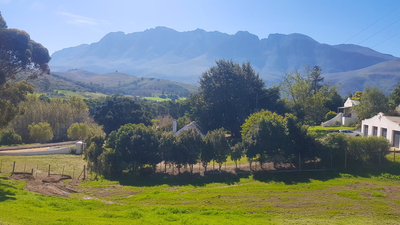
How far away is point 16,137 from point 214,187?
44107 millimetres

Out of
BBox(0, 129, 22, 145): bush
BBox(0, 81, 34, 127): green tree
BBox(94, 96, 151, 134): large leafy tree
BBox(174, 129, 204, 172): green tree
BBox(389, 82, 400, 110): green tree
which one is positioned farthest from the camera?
BBox(94, 96, 151, 134): large leafy tree

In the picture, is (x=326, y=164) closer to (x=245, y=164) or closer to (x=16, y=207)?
(x=245, y=164)

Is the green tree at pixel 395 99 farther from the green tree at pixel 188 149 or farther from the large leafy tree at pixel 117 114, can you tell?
the large leafy tree at pixel 117 114

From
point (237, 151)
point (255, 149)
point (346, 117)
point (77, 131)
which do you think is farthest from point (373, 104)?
point (77, 131)

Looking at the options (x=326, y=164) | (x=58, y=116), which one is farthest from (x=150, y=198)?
(x=58, y=116)

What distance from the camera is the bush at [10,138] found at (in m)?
49.3

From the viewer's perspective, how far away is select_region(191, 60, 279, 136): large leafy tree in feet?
167

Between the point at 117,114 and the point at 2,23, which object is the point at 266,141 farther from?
the point at 117,114

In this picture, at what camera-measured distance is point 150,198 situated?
2031 cm

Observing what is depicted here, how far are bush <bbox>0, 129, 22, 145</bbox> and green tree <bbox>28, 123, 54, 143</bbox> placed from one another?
236cm

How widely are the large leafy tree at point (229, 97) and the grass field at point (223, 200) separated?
77.5 feet

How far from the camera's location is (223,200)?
19547 millimetres

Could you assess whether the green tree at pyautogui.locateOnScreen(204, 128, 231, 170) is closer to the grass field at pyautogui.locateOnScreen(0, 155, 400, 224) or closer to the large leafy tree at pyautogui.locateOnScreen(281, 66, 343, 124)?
the grass field at pyautogui.locateOnScreen(0, 155, 400, 224)

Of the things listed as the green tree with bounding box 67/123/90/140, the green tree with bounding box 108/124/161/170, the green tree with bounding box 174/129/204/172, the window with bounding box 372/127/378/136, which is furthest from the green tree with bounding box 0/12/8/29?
the window with bounding box 372/127/378/136
